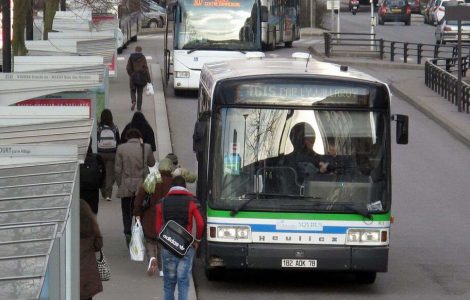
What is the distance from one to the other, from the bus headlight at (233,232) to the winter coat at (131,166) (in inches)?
106

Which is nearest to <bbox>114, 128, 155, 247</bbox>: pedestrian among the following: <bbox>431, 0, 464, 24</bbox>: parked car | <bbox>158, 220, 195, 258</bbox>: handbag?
<bbox>158, 220, 195, 258</bbox>: handbag

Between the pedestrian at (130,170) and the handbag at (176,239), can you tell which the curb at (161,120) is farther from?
the handbag at (176,239)

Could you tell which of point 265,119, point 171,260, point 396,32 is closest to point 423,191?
point 265,119

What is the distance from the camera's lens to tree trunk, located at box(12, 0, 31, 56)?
2628cm

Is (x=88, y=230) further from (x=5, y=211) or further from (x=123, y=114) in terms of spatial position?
(x=123, y=114)

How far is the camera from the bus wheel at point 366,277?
1469 centimetres

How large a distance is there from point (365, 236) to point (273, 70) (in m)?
2.29

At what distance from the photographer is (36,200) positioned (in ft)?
24.8

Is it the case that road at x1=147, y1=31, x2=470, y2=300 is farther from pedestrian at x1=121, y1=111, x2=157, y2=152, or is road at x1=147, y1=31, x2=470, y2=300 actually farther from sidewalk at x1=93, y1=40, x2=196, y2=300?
pedestrian at x1=121, y1=111, x2=157, y2=152

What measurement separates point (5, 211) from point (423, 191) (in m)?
16.3

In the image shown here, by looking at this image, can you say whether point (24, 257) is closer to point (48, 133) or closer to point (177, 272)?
point (177, 272)

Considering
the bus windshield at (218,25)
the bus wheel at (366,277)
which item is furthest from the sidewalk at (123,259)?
the bus windshield at (218,25)

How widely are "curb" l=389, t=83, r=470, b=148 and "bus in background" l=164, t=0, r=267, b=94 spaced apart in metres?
4.70

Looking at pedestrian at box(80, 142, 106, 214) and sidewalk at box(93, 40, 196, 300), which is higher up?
pedestrian at box(80, 142, 106, 214)
